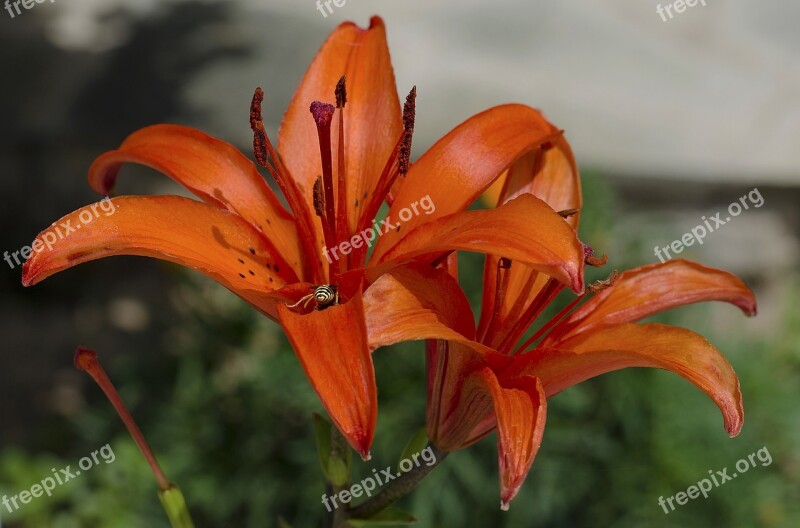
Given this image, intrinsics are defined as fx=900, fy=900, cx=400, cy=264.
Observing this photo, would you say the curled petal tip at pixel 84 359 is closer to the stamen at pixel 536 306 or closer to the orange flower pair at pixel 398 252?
the orange flower pair at pixel 398 252

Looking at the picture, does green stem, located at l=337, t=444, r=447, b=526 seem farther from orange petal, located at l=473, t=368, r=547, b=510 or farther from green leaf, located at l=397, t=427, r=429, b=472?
orange petal, located at l=473, t=368, r=547, b=510

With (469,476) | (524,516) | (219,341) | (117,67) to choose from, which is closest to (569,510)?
(524,516)

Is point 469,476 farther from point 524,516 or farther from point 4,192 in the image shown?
point 4,192

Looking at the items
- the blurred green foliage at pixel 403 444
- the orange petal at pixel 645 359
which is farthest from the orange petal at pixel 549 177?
the blurred green foliage at pixel 403 444

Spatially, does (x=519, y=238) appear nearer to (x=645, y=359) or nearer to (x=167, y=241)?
(x=645, y=359)

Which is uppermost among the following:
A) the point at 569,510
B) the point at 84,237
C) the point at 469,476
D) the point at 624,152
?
the point at 84,237

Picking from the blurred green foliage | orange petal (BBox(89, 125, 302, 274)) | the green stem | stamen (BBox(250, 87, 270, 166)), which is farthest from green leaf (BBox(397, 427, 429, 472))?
the blurred green foliage
